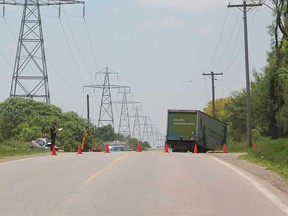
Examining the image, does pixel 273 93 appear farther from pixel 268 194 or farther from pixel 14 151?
pixel 268 194

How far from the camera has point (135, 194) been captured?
469 inches

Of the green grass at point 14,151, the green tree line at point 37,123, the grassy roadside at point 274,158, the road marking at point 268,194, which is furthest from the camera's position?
the green tree line at point 37,123

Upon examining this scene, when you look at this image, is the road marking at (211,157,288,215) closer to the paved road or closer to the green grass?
the paved road

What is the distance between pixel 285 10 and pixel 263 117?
18.7 metres

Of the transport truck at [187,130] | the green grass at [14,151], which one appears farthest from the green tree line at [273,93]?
the green grass at [14,151]

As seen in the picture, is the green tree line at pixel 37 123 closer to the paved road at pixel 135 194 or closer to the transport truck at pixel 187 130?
the transport truck at pixel 187 130

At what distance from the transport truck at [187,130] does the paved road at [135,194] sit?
2339 cm

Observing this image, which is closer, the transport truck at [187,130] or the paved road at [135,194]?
the paved road at [135,194]

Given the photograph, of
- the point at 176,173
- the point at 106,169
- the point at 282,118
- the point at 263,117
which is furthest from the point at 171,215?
the point at 263,117

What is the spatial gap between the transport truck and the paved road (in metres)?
23.4

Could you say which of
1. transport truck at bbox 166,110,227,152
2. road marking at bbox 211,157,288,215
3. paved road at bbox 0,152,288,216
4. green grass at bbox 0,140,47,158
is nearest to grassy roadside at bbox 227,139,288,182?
paved road at bbox 0,152,288,216

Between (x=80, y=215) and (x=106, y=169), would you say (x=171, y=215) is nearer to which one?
(x=80, y=215)

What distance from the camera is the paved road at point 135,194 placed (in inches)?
381

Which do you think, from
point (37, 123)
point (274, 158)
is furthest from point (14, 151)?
point (37, 123)
